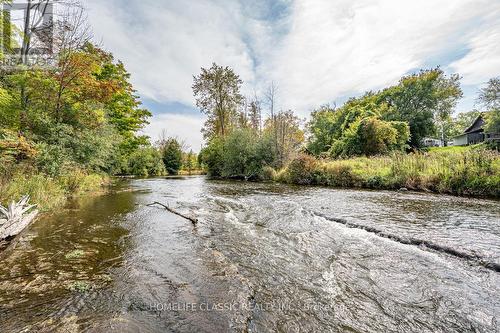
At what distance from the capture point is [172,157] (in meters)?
42.6

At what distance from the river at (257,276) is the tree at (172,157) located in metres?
36.8

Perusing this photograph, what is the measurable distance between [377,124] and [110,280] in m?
20.7

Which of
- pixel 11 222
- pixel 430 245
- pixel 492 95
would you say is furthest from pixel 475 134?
pixel 11 222

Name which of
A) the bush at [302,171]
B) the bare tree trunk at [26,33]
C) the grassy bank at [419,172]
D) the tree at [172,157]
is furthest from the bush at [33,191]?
the tree at [172,157]

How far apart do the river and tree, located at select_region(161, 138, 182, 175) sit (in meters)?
36.8

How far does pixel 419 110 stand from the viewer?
2834 centimetres

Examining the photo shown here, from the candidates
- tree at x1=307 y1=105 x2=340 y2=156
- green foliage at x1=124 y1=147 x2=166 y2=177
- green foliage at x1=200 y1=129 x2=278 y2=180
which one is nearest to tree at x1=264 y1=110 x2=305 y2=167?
green foliage at x1=200 y1=129 x2=278 y2=180

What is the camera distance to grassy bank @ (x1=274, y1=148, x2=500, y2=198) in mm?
8914

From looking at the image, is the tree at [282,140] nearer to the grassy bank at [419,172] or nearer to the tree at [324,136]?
the grassy bank at [419,172]

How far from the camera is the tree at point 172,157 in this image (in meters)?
42.1

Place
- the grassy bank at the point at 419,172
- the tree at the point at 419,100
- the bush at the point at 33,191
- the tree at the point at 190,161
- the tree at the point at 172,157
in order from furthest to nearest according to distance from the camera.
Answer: the tree at the point at 190,161, the tree at the point at 172,157, the tree at the point at 419,100, the grassy bank at the point at 419,172, the bush at the point at 33,191

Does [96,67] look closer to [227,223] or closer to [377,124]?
[227,223]

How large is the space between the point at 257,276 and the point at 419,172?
1059cm

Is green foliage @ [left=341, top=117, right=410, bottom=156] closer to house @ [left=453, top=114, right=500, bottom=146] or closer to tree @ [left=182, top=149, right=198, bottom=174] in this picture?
house @ [left=453, top=114, right=500, bottom=146]
